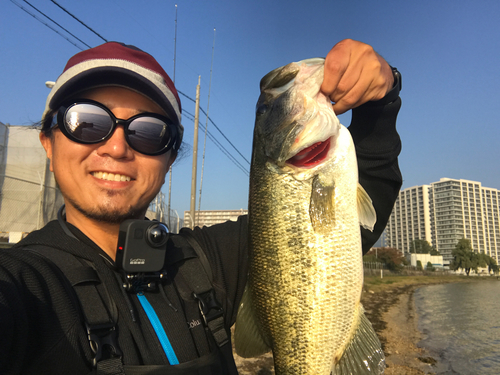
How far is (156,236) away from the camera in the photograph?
1893 millimetres

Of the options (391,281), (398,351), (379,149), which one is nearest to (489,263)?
(391,281)

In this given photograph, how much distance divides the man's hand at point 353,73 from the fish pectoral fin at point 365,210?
1.85 feet

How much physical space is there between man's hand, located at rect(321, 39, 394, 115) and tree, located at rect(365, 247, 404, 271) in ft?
204

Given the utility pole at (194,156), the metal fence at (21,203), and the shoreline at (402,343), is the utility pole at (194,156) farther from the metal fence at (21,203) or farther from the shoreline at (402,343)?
the shoreline at (402,343)

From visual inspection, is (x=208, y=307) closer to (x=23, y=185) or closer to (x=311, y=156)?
(x=311, y=156)

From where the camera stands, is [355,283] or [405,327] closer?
[355,283]

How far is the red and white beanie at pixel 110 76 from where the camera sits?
2.00 m

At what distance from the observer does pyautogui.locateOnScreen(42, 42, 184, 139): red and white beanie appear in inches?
78.9

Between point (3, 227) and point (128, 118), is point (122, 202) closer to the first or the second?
point (128, 118)

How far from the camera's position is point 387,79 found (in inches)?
78.4

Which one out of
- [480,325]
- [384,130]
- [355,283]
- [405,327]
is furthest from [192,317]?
[480,325]

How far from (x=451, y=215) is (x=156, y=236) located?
5262 inches

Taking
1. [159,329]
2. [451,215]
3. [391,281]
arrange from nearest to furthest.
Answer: [159,329] < [391,281] < [451,215]

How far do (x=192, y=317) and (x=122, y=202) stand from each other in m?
0.81
